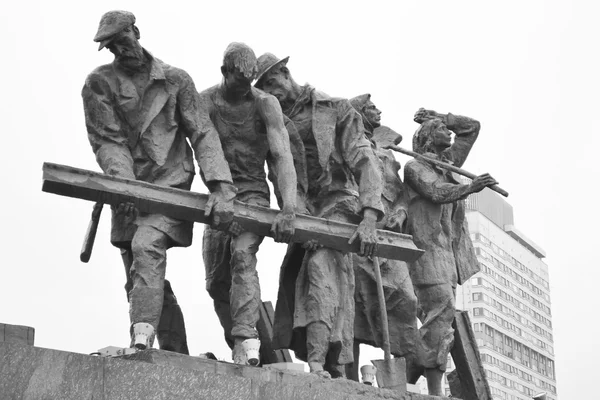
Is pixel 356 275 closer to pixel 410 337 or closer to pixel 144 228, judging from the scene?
pixel 410 337

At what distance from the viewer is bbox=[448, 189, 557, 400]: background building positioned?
32.9 meters

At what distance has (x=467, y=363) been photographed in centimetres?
1596

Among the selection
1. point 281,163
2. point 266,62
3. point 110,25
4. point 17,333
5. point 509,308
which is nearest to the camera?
point 17,333

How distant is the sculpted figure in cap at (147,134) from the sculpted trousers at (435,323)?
3.43 meters

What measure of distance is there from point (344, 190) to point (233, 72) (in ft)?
5.77

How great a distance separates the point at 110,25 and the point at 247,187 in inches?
80.6

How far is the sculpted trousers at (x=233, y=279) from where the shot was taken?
40.9ft

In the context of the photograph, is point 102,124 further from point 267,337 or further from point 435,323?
point 435,323

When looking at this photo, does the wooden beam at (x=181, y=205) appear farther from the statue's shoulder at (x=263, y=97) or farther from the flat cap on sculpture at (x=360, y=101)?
the flat cap on sculpture at (x=360, y=101)

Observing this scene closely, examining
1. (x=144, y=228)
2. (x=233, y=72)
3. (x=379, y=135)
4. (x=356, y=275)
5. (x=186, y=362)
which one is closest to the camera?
(x=186, y=362)

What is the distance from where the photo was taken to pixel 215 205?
1252 cm

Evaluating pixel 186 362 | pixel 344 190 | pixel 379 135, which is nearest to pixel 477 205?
pixel 379 135

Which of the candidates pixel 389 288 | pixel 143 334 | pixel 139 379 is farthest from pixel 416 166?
pixel 139 379

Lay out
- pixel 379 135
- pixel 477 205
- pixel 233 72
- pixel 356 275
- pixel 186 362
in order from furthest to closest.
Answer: pixel 477 205
pixel 379 135
pixel 356 275
pixel 233 72
pixel 186 362
